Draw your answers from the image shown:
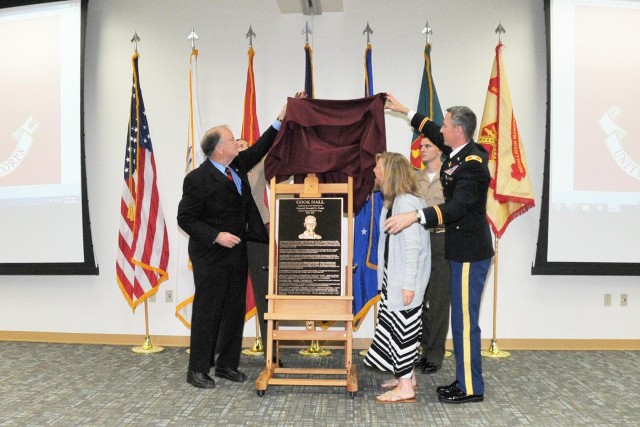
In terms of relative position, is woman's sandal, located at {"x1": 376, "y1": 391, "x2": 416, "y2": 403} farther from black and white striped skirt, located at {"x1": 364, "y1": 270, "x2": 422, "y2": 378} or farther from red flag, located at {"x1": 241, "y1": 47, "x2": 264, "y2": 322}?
red flag, located at {"x1": 241, "y1": 47, "x2": 264, "y2": 322}

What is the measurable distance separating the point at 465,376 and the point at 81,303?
351cm

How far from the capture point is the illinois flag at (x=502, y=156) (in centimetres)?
414

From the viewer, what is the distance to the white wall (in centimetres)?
453

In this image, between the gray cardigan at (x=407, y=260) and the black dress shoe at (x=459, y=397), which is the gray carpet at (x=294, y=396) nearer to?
the black dress shoe at (x=459, y=397)

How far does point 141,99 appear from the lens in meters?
4.49

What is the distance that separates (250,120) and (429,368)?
240 cm

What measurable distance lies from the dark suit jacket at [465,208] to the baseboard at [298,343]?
1.80 m

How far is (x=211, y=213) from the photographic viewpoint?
3.41 metres

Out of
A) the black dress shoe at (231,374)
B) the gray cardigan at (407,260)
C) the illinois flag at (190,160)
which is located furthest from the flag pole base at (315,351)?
the gray cardigan at (407,260)

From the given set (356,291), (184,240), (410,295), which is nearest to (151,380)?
(184,240)

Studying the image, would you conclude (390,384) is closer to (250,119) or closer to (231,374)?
(231,374)

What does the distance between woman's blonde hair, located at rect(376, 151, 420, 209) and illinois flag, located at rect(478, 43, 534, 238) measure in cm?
143

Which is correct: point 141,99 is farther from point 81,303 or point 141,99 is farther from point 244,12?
point 81,303

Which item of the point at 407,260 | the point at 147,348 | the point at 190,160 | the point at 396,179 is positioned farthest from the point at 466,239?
the point at 147,348
